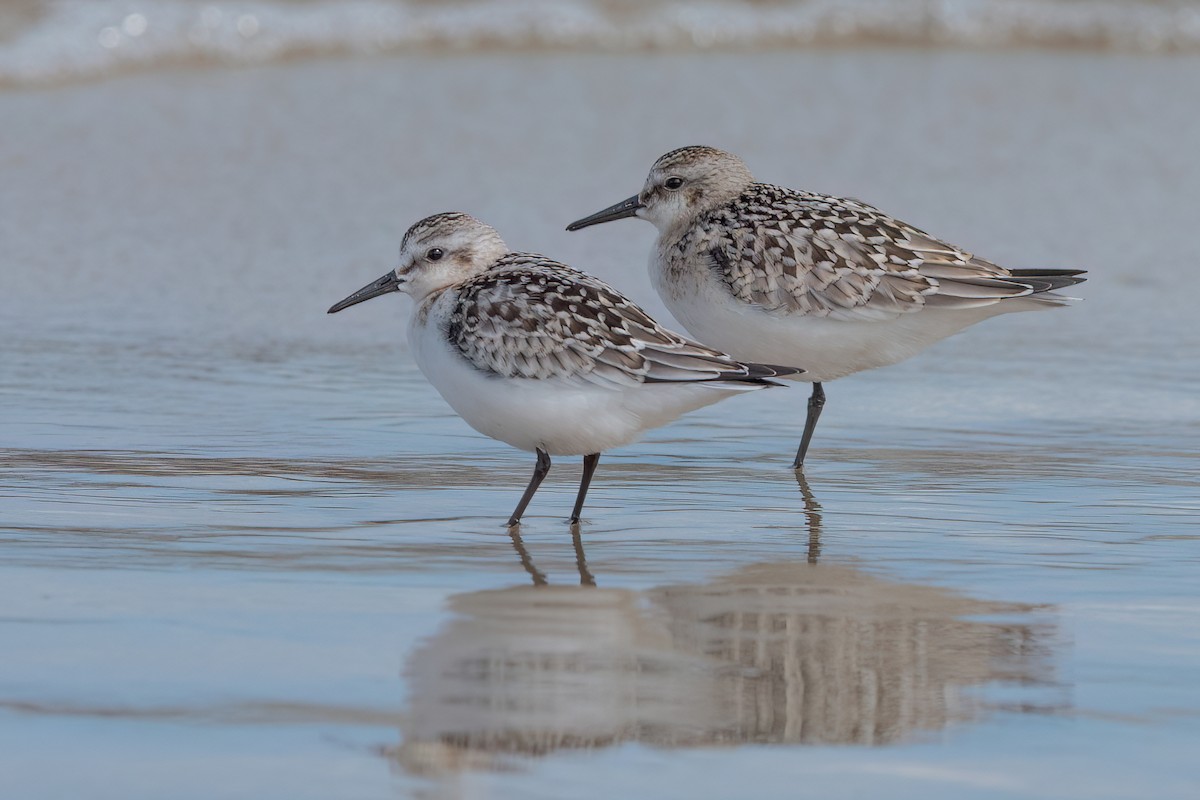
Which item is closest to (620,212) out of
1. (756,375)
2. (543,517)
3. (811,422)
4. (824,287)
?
(824,287)

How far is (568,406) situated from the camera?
19.4ft

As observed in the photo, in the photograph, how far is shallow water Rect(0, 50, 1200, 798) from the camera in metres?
3.94

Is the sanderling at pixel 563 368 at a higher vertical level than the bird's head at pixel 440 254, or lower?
lower

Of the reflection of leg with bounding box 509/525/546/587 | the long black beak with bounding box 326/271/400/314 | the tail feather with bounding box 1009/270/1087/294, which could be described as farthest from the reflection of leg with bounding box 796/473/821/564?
the long black beak with bounding box 326/271/400/314

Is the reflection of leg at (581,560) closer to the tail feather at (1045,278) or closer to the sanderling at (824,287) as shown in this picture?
the sanderling at (824,287)

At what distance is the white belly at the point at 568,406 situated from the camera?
5.90m

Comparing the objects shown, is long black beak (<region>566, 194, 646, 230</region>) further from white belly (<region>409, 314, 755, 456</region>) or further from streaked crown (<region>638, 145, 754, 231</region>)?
white belly (<region>409, 314, 755, 456</region>)

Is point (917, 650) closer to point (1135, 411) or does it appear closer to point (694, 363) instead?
point (694, 363)

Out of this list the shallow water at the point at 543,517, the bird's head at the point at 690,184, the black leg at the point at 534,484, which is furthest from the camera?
the bird's head at the point at 690,184

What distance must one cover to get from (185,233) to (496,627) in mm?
6762

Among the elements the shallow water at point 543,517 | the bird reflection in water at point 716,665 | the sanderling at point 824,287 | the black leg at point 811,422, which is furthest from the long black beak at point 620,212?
the bird reflection in water at point 716,665

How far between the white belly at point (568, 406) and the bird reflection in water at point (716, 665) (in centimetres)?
61

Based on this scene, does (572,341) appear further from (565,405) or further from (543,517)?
(543,517)

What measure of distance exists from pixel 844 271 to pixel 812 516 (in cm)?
137
